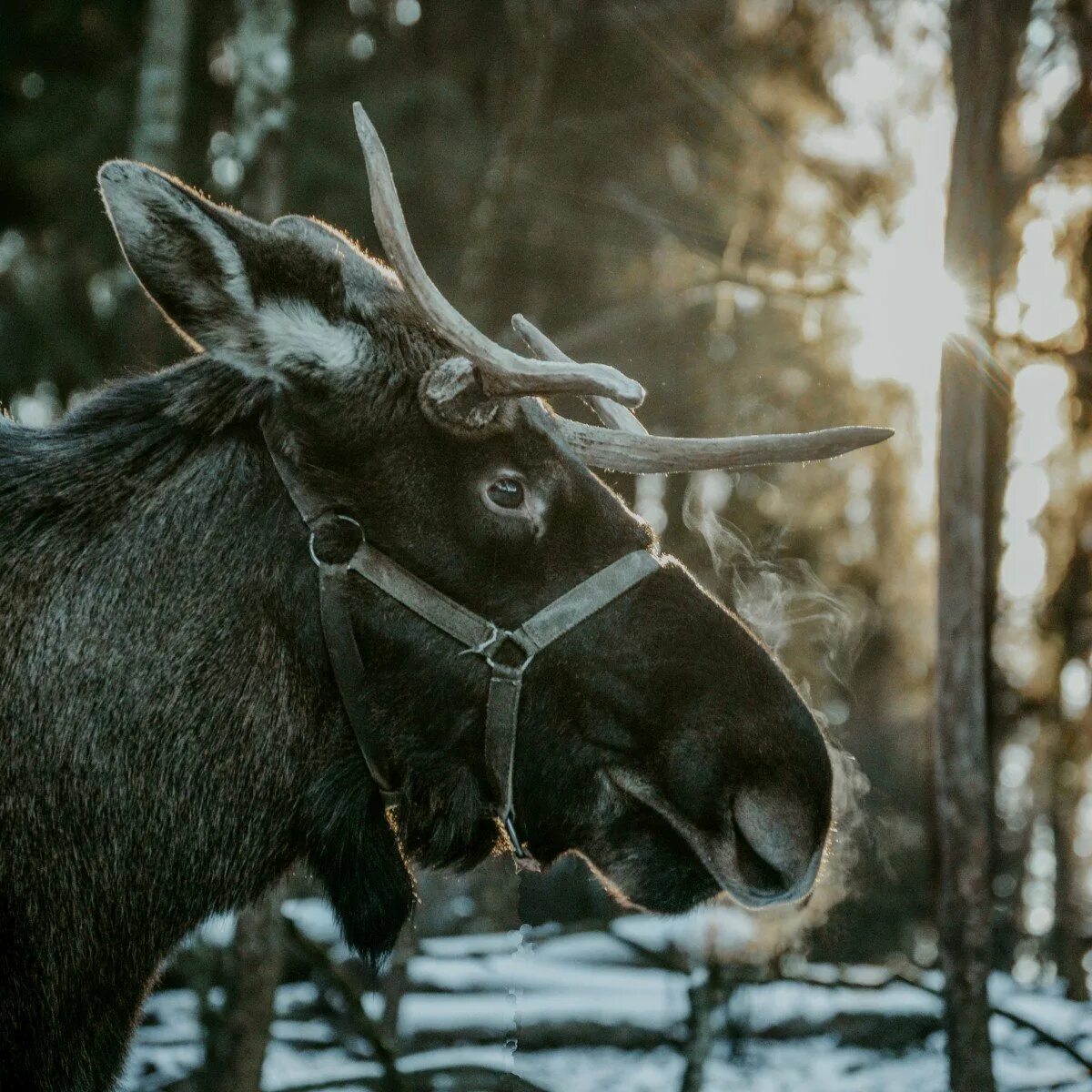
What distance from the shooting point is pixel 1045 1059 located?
6402mm

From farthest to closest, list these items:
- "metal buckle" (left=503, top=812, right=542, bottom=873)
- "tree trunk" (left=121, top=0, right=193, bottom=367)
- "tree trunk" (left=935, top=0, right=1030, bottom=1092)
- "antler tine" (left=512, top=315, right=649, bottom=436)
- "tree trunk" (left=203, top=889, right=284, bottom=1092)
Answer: "tree trunk" (left=121, top=0, right=193, bottom=367) < "tree trunk" (left=203, top=889, right=284, bottom=1092) < "tree trunk" (left=935, top=0, right=1030, bottom=1092) < "antler tine" (left=512, top=315, right=649, bottom=436) < "metal buckle" (left=503, top=812, right=542, bottom=873)

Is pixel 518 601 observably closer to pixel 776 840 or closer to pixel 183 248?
pixel 776 840

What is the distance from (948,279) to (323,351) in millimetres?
3190

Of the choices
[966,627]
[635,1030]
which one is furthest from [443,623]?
[635,1030]

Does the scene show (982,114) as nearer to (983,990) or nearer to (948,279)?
(948,279)

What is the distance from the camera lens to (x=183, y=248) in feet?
7.57

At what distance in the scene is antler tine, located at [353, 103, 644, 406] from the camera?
2.42 metres

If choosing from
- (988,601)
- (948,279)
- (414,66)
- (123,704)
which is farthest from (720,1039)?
(414,66)

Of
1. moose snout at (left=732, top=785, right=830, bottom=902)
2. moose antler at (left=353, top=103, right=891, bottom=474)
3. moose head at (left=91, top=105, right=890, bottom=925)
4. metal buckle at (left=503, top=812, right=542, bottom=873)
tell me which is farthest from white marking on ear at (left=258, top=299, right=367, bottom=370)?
moose snout at (left=732, top=785, right=830, bottom=902)

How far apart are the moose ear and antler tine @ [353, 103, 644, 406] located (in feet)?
0.85

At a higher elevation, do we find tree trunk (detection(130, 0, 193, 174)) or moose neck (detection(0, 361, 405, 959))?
tree trunk (detection(130, 0, 193, 174))

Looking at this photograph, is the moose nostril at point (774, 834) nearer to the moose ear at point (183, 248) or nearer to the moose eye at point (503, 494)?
the moose eye at point (503, 494)

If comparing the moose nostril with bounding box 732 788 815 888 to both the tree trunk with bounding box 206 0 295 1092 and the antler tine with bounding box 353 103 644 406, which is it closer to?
the antler tine with bounding box 353 103 644 406

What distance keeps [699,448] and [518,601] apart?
1.71 feet
